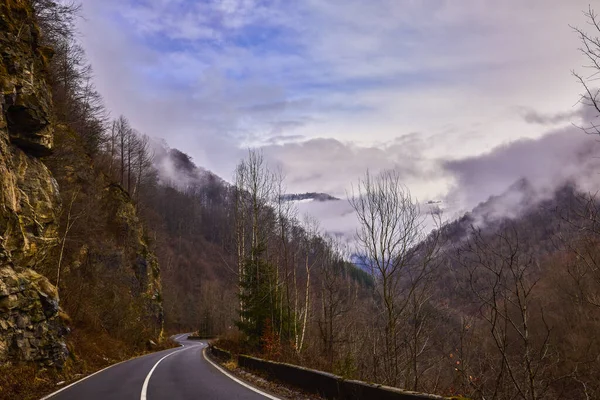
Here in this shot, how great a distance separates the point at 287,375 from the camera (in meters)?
12.0

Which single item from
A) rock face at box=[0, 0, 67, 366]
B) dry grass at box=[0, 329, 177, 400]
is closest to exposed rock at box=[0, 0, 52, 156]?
rock face at box=[0, 0, 67, 366]

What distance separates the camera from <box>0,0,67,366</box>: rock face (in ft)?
48.1

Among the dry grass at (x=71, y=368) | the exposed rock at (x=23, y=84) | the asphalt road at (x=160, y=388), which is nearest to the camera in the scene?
the asphalt road at (x=160, y=388)

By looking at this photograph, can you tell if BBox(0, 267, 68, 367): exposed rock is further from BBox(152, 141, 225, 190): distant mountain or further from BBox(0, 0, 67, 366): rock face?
BBox(152, 141, 225, 190): distant mountain

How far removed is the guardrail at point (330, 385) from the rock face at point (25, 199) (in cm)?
796

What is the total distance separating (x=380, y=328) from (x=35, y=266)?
47.6 feet

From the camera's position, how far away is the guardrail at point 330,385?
682 cm

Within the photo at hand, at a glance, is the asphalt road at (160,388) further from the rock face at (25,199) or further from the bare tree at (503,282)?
the bare tree at (503,282)

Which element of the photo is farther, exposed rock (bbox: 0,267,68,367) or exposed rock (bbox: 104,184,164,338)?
exposed rock (bbox: 104,184,164,338)

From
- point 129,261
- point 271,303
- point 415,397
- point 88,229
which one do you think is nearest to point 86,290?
point 88,229

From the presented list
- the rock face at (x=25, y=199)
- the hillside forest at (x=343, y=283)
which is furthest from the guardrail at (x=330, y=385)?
the rock face at (x=25, y=199)

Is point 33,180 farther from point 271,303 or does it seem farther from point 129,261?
point 129,261

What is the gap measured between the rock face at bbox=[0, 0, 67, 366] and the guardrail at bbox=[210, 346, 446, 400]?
26.1ft

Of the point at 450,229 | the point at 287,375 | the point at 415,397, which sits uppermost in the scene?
the point at 450,229
